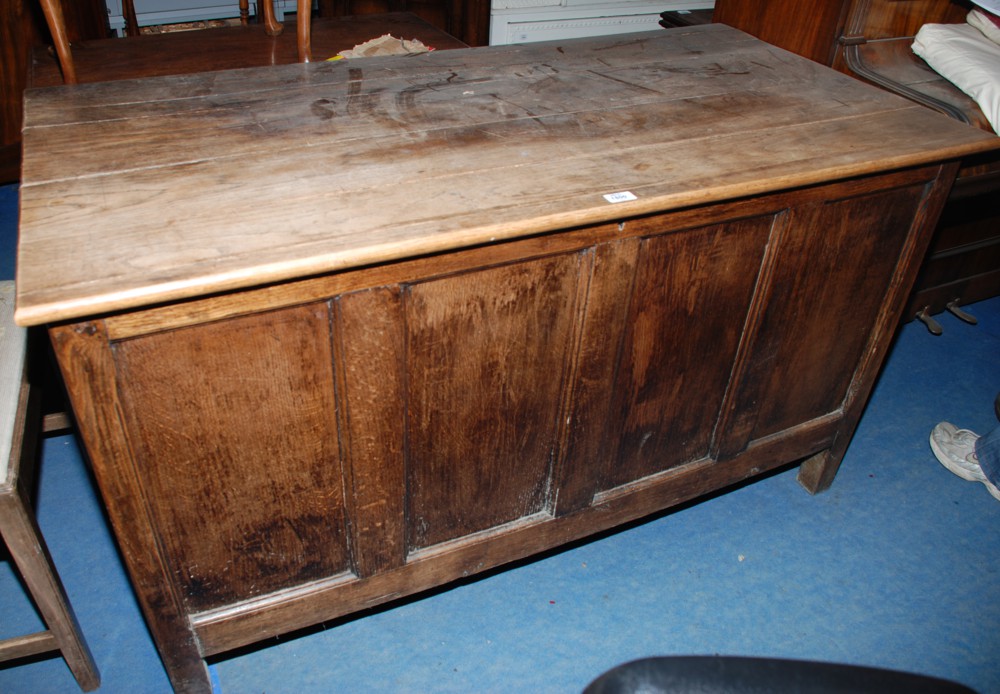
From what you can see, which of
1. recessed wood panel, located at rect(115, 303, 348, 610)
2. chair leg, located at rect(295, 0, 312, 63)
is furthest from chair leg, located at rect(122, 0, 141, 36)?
recessed wood panel, located at rect(115, 303, 348, 610)

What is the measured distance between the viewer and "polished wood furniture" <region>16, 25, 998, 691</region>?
115 centimetres

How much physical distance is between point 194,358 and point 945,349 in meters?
2.61

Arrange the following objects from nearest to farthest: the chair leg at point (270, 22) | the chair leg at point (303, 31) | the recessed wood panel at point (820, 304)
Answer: the recessed wood panel at point (820, 304) → the chair leg at point (303, 31) → the chair leg at point (270, 22)

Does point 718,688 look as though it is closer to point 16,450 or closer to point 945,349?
point 16,450

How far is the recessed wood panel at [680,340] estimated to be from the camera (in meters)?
1.48

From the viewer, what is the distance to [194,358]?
3.79 feet

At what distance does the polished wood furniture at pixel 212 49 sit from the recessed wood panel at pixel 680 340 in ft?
5.45

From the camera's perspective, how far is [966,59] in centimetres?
210

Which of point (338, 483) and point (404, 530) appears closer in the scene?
point (338, 483)

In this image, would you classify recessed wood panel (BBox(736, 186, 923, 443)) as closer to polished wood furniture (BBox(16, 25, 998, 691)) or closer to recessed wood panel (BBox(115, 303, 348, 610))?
polished wood furniture (BBox(16, 25, 998, 691))

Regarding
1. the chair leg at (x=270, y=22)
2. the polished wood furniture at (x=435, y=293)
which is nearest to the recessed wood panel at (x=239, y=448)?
the polished wood furniture at (x=435, y=293)

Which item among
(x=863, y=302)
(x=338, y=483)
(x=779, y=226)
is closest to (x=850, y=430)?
(x=863, y=302)

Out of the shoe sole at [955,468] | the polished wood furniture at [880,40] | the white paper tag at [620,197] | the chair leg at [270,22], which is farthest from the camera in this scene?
the chair leg at [270,22]

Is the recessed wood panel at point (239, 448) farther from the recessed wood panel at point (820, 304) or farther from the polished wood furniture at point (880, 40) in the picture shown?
the polished wood furniture at point (880, 40)
